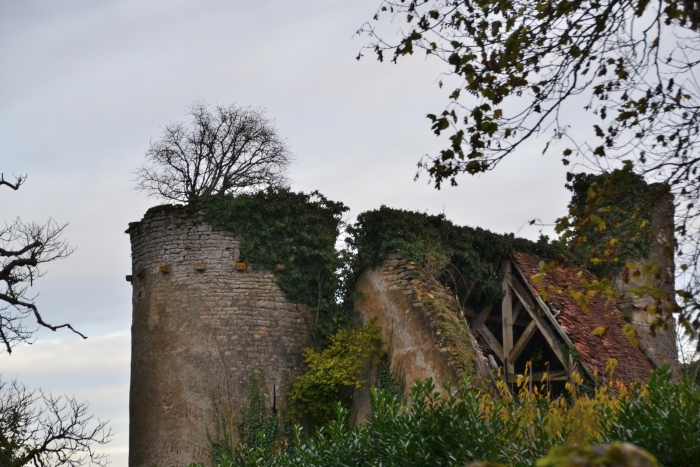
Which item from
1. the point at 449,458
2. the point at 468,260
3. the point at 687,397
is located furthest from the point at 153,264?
the point at 687,397

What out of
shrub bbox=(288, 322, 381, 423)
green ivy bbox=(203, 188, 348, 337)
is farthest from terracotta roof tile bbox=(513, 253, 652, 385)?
green ivy bbox=(203, 188, 348, 337)

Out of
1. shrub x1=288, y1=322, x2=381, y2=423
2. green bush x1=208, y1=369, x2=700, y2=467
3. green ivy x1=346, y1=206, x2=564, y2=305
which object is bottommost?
green bush x1=208, y1=369, x2=700, y2=467

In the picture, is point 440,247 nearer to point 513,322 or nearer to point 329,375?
point 513,322

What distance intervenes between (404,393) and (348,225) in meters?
3.41

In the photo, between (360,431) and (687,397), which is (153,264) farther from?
(687,397)

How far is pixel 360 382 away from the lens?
13.2 metres

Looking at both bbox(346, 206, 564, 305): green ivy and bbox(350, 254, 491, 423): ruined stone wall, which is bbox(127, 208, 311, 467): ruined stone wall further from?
bbox(346, 206, 564, 305): green ivy

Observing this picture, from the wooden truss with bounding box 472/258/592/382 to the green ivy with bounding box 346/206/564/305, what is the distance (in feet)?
0.80

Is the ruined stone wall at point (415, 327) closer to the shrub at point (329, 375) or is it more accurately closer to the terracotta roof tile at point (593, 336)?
the shrub at point (329, 375)

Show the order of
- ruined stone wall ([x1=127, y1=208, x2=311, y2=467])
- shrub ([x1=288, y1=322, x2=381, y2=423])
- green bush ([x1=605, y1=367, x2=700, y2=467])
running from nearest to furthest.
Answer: green bush ([x1=605, y1=367, x2=700, y2=467]), ruined stone wall ([x1=127, y1=208, x2=311, y2=467]), shrub ([x1=288, y1=322, x2=381, y2=423])

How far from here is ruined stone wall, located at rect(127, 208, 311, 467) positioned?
42.7 ft

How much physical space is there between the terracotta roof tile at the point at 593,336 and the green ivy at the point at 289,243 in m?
3.86

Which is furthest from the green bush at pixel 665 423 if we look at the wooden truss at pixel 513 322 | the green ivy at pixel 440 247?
the green ivy at pixel 440 247

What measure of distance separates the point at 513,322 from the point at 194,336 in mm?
6190
